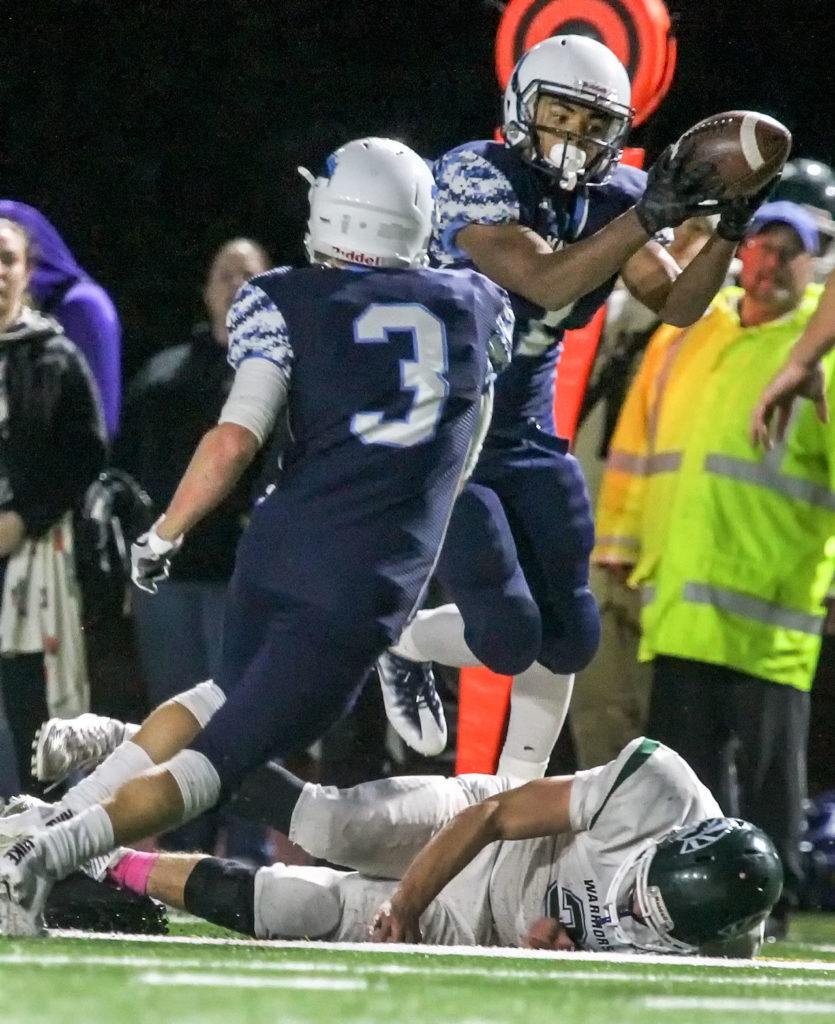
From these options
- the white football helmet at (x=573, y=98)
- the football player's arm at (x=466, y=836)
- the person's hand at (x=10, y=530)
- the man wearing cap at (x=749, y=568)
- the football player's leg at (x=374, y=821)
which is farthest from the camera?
the person's hand at (x=10, y=530)

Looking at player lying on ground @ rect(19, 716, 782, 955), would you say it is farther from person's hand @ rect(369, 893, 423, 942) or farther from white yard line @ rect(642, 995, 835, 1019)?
white yard line @ rect(642, 995, 835, 1019)

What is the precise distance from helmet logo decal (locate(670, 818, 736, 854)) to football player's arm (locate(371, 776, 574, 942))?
0.84 feet

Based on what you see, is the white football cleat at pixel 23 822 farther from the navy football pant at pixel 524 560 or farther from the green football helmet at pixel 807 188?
the green football helmet at pixel 807 188

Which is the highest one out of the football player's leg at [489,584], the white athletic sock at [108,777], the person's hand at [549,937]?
the football player's leg at [489,584]

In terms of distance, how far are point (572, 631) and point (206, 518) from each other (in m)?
1.38

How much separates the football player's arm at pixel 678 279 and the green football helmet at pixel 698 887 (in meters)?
1.20

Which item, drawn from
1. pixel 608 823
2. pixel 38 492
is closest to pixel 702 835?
pixel 608 823

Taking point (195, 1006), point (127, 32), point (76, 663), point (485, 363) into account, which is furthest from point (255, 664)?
point (127, 32)

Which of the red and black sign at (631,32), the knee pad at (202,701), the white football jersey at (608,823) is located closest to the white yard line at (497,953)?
the white football jersey at (608,823)

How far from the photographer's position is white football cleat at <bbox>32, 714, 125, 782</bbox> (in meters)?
5.23

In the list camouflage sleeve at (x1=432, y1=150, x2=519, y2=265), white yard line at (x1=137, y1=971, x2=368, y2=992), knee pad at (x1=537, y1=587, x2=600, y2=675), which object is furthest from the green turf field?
camouflage sleeve at (x1=432, y1=150, x2=519, y2=265)

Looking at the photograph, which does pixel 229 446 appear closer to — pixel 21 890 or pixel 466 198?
pixel 21 890

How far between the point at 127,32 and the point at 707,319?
11.9 feet

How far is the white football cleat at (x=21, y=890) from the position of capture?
444 cm
